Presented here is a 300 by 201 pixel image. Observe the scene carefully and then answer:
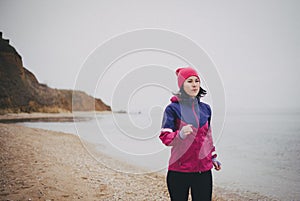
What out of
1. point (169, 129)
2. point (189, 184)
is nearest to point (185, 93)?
point (169, 129)

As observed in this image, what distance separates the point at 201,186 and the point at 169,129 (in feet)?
1.66

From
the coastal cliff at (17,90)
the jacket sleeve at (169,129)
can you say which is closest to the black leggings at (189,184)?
the jacket sleeve at (169,129)

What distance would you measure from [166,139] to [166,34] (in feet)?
8.77

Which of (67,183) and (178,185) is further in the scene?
(67,183)

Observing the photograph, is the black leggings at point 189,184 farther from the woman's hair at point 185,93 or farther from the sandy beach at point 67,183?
the sandy beach at point 67,183

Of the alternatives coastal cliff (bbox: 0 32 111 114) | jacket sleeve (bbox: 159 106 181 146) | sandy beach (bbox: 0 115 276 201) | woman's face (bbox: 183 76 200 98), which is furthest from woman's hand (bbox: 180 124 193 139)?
coastal cliff (bbox: 0 32 111 114)

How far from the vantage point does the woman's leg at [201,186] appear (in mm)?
1693

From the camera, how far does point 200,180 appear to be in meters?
1.69

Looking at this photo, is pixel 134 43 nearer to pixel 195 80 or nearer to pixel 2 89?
pixel 195 80

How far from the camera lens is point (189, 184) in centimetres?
171

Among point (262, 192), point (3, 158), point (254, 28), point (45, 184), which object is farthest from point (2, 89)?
point (254, 28)

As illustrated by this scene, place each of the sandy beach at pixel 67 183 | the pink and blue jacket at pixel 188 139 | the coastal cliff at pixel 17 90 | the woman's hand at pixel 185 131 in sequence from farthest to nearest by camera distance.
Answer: the coastal cliff at pixel 17 90 < the sandy beach at pixel 67 183 < the pink and blue jacket at pixel 188 139 < the woman's hand at pixel 185 131

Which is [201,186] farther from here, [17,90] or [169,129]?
[17,90]

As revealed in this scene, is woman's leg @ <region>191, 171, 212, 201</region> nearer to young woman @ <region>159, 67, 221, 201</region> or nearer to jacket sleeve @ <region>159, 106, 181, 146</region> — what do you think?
young woman @ <region>159, 67, 221, 201</region>
